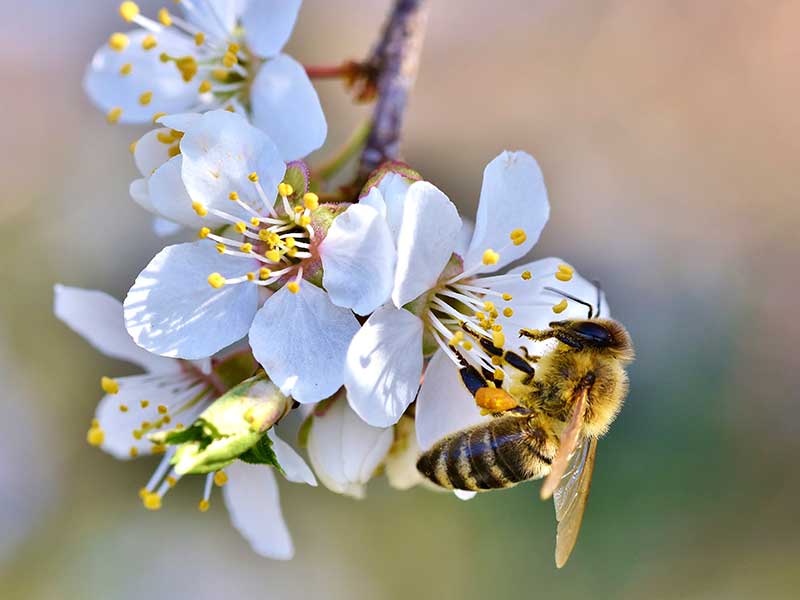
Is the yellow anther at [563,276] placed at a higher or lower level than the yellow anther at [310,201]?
lower

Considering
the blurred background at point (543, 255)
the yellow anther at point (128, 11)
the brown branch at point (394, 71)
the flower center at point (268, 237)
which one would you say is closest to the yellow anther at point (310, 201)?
the flower center at point (268, 237)

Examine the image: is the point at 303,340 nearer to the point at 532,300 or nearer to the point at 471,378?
the point at 471,378

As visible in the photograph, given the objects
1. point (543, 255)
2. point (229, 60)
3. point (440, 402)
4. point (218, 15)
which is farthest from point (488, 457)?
point (543, 255)

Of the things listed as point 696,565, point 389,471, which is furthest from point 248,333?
point 696,565

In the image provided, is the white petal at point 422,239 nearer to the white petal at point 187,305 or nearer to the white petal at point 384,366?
the white petal at point 384,366

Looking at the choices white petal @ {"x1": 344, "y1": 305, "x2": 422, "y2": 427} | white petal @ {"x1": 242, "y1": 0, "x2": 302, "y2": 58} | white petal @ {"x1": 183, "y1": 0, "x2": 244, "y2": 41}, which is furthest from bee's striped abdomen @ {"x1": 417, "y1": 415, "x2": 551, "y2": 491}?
white petal @ {"x1": 183, "y1": 0, "x2": 244, "y2": 41}
